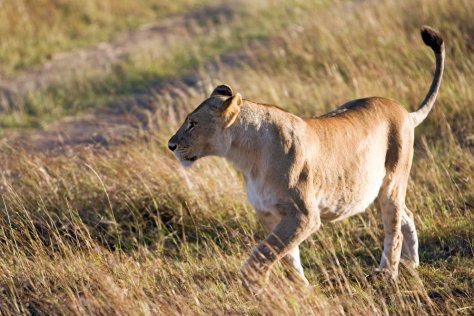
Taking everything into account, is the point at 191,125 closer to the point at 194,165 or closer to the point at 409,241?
the point at 409,241

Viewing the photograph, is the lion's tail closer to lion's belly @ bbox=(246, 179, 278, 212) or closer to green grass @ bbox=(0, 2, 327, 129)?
lion's belly @ bbox=(246, 179, 278, 212)

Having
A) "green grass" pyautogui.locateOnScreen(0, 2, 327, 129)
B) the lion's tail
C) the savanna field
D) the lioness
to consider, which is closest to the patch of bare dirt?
the savanna field

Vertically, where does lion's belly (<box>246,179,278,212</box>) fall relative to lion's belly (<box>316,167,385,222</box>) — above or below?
above

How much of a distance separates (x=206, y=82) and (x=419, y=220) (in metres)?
3.88

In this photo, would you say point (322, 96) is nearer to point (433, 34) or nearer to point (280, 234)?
point (433, 34)

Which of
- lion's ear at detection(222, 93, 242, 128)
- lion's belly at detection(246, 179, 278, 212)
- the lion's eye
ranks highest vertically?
lion's ear at detection(222, 93, 242, 128)

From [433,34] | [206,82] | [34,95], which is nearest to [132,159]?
[433,34]

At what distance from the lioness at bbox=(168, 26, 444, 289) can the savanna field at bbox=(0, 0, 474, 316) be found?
0.68 ft

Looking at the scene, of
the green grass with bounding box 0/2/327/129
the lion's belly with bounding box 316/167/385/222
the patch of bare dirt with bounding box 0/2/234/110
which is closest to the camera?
the lion's belly with bounding box 316/167/385/222

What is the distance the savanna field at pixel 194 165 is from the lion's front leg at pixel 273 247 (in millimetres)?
83

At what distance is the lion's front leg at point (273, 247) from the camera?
395 cm

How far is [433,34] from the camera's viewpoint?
196 inches

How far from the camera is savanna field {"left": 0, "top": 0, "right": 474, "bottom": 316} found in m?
4.25

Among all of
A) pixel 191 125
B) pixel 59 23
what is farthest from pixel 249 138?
pixel 59 23
